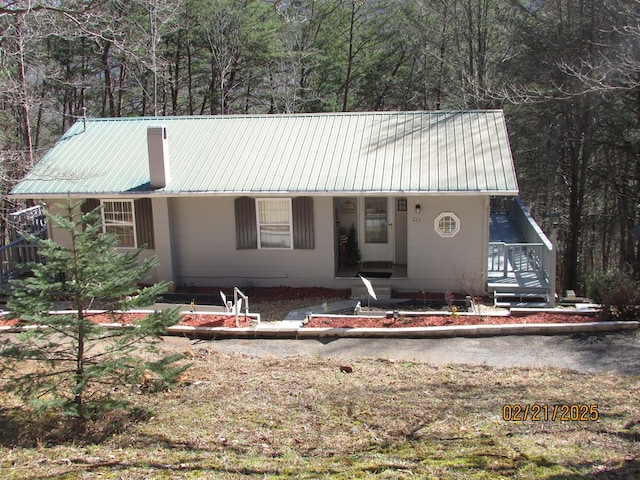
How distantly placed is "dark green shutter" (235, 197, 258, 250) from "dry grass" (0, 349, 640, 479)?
5.75 meters

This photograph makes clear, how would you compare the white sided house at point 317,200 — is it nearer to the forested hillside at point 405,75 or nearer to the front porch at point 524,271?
the front porch at point 524,271

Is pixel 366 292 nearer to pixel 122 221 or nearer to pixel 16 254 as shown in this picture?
pixel 122 221

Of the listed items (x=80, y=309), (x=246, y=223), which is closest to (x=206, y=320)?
(x=246, y=223)

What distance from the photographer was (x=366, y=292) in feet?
43.2

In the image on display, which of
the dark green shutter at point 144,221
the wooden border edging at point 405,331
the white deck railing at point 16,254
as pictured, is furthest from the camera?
the white deck railing at point 16,254

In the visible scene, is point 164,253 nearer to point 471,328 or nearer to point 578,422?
point 471,328

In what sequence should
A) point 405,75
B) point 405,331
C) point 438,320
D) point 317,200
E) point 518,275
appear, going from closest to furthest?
point 405,331
point 438,320
point 518,275
point 317,200
point 405,75

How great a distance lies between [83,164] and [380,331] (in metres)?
8.81

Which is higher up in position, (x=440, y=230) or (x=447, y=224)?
(x=447, y=224)

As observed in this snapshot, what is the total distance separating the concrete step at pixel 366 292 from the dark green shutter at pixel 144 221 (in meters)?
4.87

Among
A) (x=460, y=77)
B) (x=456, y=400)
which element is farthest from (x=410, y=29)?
(x=456, y=400)

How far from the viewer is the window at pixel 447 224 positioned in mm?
12984

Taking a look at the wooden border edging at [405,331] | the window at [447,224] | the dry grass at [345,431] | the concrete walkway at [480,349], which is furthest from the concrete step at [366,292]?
the dry grass at [345,431]

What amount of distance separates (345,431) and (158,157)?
9.10 m
